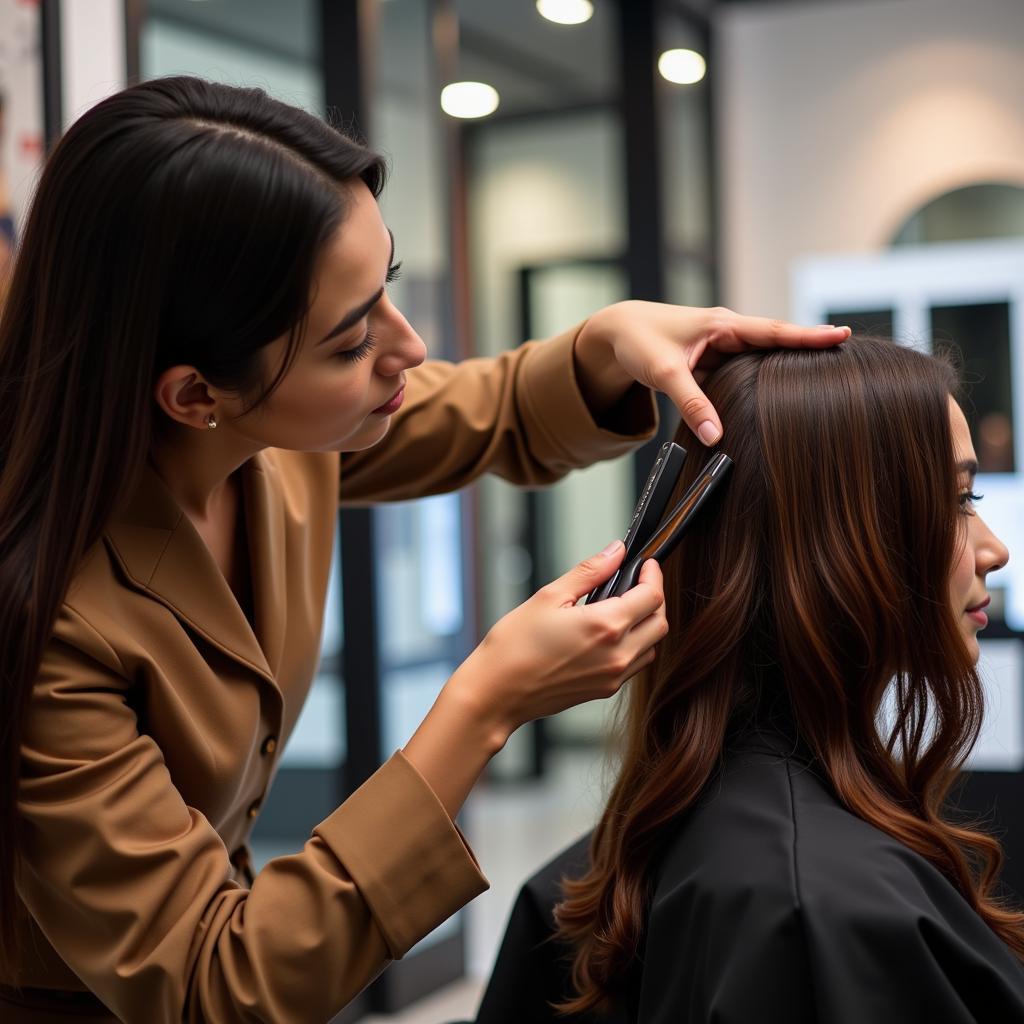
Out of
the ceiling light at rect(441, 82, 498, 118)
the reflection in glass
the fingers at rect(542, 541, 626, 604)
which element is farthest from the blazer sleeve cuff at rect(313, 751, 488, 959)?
the ceiling light at rect(441, 82, 498, 118)

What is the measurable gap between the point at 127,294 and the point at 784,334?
62 centimetres

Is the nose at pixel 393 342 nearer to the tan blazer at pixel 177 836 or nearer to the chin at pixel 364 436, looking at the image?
the chin at pixel 364 436

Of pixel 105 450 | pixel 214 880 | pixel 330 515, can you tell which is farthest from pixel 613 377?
pixel 214 880

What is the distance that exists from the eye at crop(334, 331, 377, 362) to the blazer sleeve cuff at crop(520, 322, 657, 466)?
1.28 feet

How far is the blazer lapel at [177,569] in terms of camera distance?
3.72 feet

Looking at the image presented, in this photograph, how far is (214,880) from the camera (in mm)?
1004

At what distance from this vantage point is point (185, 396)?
3.57 ft

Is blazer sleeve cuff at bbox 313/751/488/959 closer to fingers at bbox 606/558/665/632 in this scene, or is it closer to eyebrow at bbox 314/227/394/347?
fingers at bbox 606/558/665/632

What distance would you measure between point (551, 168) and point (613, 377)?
16.6ft

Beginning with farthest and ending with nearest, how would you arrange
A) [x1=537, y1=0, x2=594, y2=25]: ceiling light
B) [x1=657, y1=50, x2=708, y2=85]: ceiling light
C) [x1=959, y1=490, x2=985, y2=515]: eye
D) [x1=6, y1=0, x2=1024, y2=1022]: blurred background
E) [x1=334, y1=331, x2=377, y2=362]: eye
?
[x1=657, y1=50, x2=708, y2=85]: ceiling light → [x1=537, y1=0, x2=594, y2=25]: ceiling light → [x1=6, y1=0, x2=1024, y2=1022]: blurred background → [x1=959, y1=490, x2=985, y2=515]: eye → [x1=334, y1=331, x2=377, y2=362]: eye

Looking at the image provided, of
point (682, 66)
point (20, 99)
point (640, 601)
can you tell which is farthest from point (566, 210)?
point (640, 601)

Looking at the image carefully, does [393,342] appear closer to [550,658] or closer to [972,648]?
[550,658]

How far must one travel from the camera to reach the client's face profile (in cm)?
126

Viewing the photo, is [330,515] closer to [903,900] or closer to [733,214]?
[903,900]
